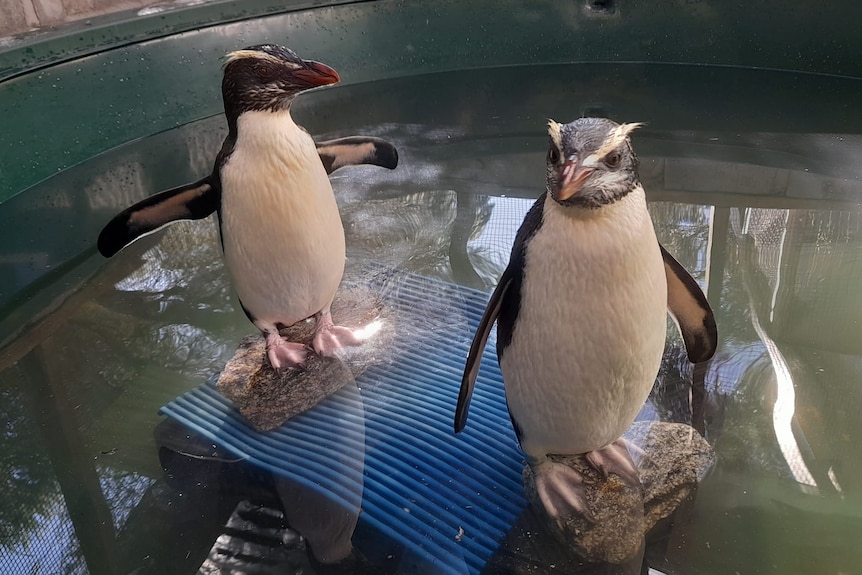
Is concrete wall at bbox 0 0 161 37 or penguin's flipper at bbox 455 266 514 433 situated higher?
concrete wall at bbox 0 0 161 37

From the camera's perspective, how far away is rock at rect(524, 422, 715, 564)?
1066 mm

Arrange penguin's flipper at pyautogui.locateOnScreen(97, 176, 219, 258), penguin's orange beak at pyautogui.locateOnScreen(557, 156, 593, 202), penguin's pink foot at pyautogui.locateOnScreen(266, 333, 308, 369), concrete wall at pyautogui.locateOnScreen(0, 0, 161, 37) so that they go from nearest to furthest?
penguin's orange beak at pyautogui.locateOnScreen(557, 156, 593, 202)
penguin's flipper at pyautogui.locateOnScreen(97, 176, 219, 258)
penguin's pink foot at pyautogui.locateOnScreen(266, 333, 308, 369)
concrete wall at pyautogui.locateOnScreen(0, 0, 161, 37)

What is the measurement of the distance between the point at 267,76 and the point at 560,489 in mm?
877

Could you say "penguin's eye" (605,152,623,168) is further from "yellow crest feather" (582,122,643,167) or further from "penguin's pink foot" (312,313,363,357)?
"penguin's pink foot" (312,313,363,357)

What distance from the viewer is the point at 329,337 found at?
1577mm

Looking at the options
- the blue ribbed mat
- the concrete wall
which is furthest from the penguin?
the concrete wall

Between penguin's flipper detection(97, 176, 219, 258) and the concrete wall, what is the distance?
167 cm

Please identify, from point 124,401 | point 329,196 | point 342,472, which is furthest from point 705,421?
point 124,401

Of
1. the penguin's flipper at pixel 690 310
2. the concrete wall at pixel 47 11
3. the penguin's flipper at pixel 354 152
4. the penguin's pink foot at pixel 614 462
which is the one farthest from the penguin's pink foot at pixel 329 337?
the concrete wall at pixel 47 11

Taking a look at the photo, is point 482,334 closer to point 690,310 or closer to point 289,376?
point 690,310

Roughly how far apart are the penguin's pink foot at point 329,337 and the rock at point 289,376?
2 cm

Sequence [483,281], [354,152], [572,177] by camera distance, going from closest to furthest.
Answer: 1. [572,177]
2. [354,152]
3. [483,281]

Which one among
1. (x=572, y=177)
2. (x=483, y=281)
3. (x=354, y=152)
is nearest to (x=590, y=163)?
(x=572, y=177)

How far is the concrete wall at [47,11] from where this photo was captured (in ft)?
8.25
